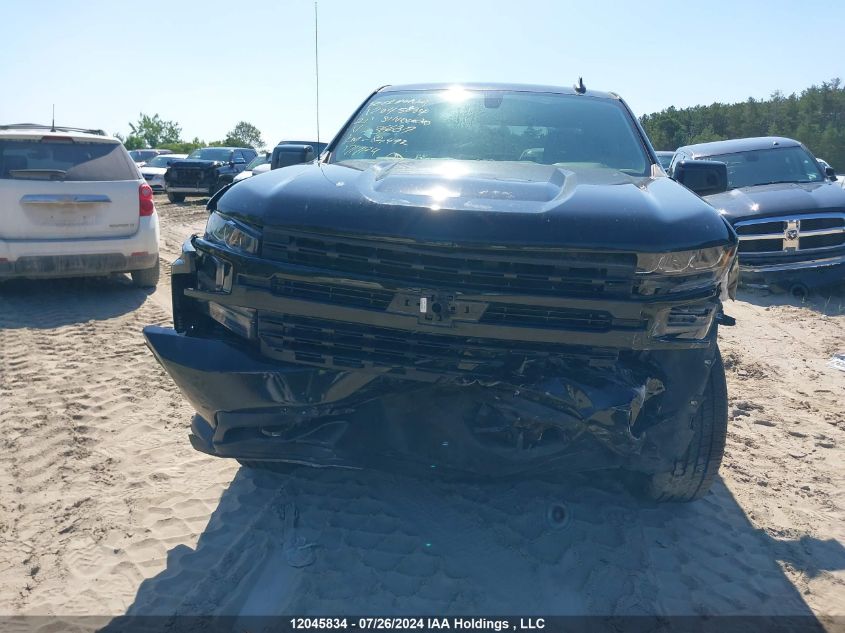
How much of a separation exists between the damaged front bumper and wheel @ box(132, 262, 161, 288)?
524 cm

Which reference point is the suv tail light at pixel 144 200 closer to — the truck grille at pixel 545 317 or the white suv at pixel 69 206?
the white suv at pixel 69 206

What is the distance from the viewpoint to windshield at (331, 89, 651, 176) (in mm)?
3666

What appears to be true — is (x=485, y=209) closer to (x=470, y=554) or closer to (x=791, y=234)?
(x=470, y=554)

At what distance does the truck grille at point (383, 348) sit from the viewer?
2.49 metres

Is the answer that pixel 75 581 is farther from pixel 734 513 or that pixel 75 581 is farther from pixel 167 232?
pixel 167 232

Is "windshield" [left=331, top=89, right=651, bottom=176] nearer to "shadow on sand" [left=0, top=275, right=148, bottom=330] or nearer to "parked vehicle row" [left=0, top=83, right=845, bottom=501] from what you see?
"parked vehicle row" [left=0, top=83, right=845, bottom=501]

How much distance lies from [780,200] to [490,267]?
724 cm

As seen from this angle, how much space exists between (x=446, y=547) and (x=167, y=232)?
11266 mm

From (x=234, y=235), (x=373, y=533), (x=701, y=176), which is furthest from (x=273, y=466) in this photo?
(x=701, y=176)

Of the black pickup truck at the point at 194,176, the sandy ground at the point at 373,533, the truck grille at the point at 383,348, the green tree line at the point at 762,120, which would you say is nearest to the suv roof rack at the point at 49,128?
the sandy ground at the point at 373,533

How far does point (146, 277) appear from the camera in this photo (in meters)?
7.67

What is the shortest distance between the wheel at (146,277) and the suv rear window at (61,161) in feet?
3.29

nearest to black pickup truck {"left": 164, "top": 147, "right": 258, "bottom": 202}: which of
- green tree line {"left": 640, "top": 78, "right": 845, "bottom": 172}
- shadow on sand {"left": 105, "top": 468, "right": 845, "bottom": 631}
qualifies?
shadow on sand {"left": 105, "top": 468, "right": 845, "bottom": 631}

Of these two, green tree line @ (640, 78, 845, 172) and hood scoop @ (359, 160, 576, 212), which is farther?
green tree line @ (640, 78, 845, 172)
